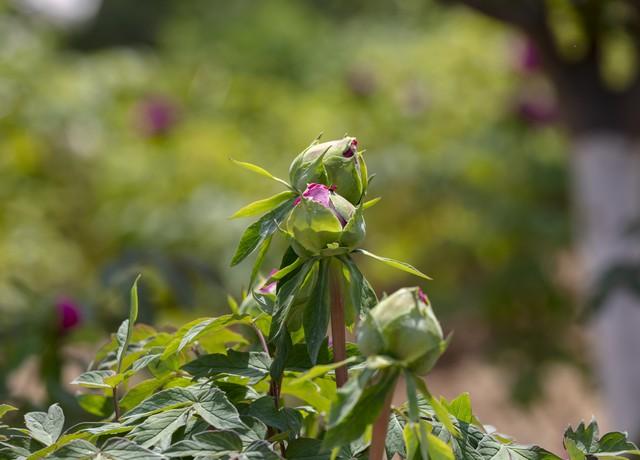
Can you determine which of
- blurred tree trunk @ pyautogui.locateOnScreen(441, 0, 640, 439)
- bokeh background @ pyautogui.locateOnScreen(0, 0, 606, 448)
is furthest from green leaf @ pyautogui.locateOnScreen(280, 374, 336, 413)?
bokeh background @ pyautogui.locateOnScreen(0, 0, 606, 448)

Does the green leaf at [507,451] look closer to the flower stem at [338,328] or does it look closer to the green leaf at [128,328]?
the flower stem at [338,328]

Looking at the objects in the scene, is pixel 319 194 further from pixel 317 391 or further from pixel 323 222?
pixel 317 391

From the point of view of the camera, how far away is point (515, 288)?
123 inches

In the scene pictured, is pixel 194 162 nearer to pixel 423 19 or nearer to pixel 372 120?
pixel 372 120

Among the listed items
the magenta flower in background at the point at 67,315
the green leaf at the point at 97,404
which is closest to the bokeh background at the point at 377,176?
the magenta flower in background at the point at 67,315

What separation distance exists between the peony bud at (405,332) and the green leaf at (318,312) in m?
0.06

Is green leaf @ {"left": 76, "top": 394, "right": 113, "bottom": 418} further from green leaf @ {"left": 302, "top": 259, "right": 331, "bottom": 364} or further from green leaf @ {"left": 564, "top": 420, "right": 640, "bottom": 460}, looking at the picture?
green leaf @ {"left": 564, "top": 420, "right": 640, "bottom": 460}

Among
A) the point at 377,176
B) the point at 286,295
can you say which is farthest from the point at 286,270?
the point at 377,176

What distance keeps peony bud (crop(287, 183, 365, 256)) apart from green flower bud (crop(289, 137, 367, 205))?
0.01 meters

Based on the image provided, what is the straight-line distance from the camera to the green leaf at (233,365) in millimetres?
538

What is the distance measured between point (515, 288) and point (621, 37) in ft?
3.22

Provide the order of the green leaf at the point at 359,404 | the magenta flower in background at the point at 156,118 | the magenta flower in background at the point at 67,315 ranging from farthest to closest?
1. the magenta flower in background at the point at 156,118
2. the magenta flower in background at the point at 67,315
3. the green leaf at the point at 359,404

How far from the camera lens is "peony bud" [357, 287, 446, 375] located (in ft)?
1.44

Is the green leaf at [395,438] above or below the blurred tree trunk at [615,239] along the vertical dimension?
above
